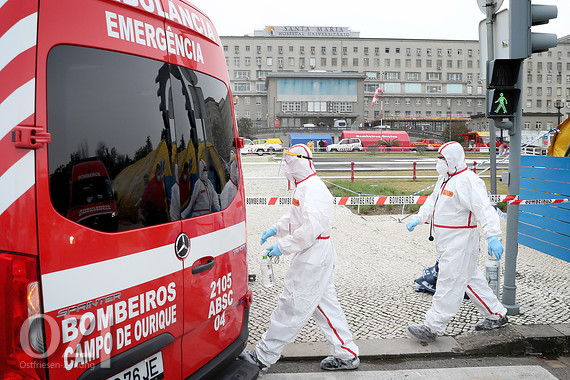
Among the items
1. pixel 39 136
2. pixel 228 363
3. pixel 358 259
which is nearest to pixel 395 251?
pixel 358 259

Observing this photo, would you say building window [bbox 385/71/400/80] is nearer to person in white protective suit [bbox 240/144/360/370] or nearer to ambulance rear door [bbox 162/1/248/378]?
person in white protective suit [bbox 240/144/360/370]

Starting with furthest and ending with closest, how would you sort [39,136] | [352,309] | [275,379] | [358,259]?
1. [358,259]
2. [352,309]
3. [275,379]
4. [39,136]

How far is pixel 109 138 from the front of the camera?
6.95 feet

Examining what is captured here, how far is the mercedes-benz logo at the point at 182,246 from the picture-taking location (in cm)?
247

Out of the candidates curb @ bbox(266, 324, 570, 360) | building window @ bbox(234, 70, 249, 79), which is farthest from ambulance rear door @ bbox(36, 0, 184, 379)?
building window @ bbox(234, 70, 249, 79)

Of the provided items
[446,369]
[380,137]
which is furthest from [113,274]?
[380,137]

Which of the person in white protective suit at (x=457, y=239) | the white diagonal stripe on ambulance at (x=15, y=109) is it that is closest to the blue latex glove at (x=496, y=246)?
the person in white protective suit at (x=457, y=239)

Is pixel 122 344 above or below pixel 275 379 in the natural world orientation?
above

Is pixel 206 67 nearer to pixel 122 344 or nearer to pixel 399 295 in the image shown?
pixel 122 344

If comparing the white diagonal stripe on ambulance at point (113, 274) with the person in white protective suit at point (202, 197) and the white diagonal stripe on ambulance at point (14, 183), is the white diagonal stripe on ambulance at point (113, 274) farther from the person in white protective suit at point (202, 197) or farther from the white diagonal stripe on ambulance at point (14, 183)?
the white diagonal stripe on ambulance at point (14, 183)

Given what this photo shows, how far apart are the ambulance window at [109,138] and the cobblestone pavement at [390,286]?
2.48 m

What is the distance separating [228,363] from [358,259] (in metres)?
4.63

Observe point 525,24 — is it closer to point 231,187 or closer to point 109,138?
point 231,187

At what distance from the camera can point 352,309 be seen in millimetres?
5152
